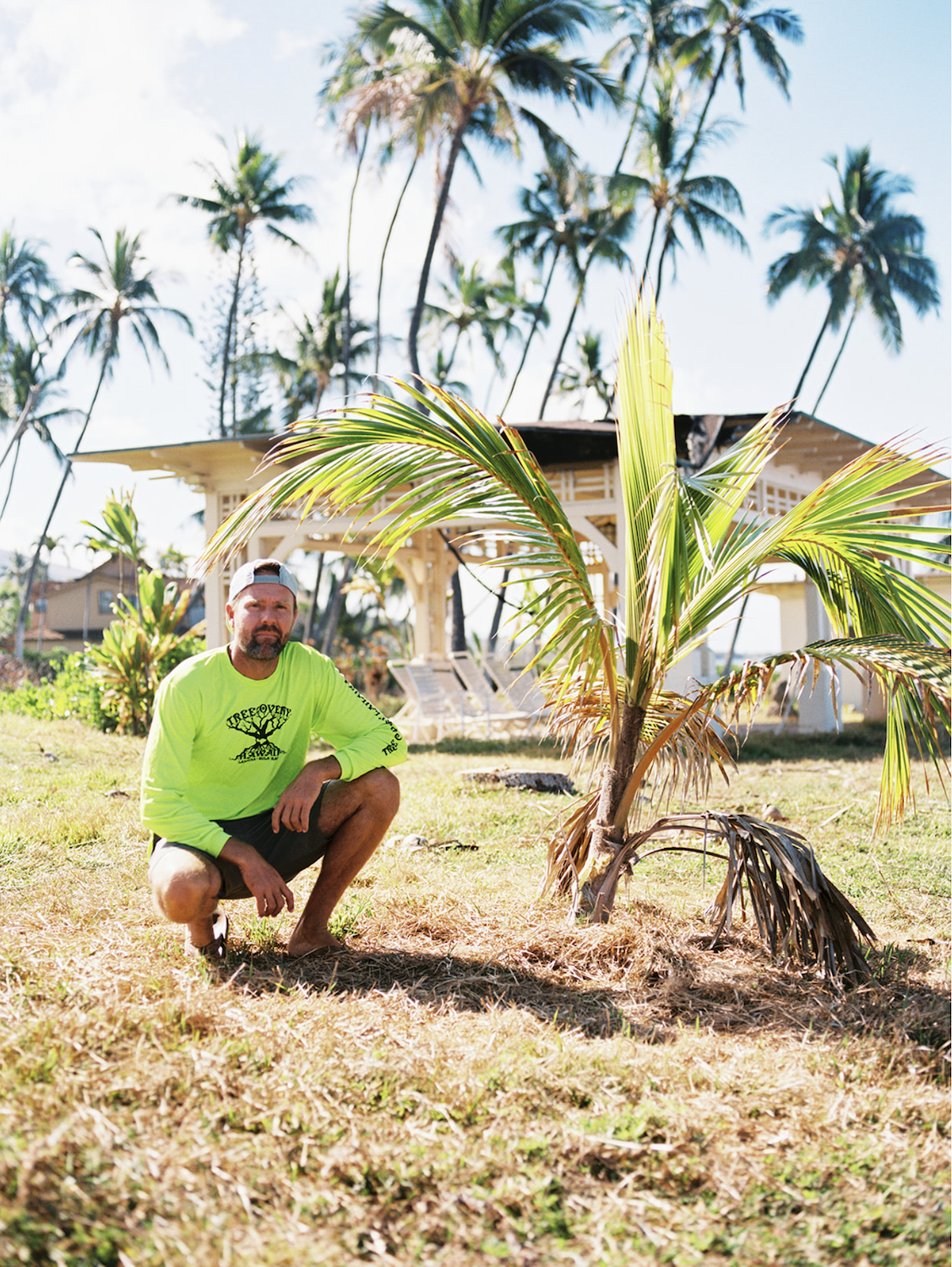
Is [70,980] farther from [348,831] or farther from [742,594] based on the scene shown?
[742,594]

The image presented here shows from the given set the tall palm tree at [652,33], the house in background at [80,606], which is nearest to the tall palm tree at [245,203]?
the tall palm tree at [652,33]

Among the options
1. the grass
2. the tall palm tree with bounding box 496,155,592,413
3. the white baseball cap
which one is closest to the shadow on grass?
the grass

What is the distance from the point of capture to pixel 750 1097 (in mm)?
2490

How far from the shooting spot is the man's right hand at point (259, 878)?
3242mm

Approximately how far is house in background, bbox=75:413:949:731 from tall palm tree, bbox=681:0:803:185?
43.7 ft

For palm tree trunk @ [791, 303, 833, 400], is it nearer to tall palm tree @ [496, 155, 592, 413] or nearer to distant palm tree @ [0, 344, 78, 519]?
tall palm tree @ [496, 155, 592, 413]

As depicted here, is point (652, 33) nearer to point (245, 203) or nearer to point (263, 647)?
point (245, 203)

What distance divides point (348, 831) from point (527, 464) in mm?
1505

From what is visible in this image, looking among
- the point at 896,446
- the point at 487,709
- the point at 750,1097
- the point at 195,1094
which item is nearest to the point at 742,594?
the point at 896,446

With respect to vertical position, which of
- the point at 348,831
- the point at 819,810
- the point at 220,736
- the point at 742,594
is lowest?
the point at 819,810

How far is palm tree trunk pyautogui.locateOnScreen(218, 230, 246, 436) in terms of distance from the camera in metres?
29.3

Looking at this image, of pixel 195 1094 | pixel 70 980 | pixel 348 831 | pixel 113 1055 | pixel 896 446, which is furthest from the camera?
pixel 348 831

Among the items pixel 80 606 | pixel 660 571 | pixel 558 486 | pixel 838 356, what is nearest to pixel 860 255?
pixel 838 356

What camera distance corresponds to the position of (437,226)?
18922mm
